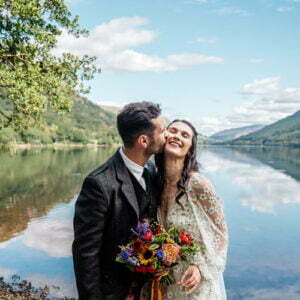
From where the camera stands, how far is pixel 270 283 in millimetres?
15102

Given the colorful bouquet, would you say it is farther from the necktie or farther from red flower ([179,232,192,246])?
the necktie

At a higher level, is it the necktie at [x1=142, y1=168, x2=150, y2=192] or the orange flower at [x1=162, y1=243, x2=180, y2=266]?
the necktie at [x1=142, y1=168, x2=150, y2=192]

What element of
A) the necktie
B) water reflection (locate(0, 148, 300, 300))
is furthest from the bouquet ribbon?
water reflection (locate(0, 148, 300, 300))

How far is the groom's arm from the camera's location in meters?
3.37

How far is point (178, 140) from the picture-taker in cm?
441

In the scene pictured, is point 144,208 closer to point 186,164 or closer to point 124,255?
point 124,255

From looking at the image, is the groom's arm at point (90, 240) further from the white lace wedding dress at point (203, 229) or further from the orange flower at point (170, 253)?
the white lace wedding dress at point (203, 229)

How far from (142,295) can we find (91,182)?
143 cm

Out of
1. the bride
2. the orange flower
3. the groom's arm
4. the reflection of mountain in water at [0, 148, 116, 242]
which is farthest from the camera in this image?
the reflection of mountain in water at [0, 148, 116, 242]

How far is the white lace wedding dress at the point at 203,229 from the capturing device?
14.0 ft

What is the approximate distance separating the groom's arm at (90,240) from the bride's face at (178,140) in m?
1.23

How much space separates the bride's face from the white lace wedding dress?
336 millimetres

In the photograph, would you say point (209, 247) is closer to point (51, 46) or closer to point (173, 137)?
point (173, 137)

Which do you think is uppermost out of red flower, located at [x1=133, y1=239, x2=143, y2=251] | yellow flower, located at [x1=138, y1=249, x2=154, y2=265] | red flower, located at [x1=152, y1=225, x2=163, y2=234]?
red flower, located at [x1=152, y1=225, x2=163, y2=234]
